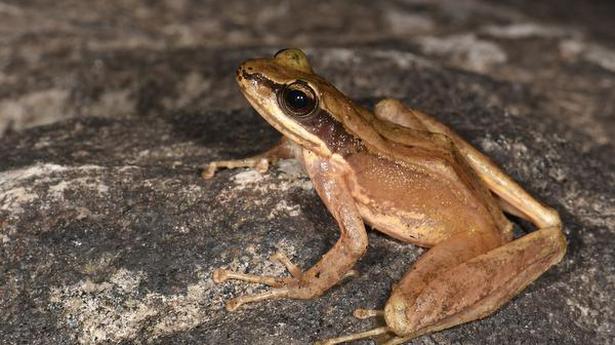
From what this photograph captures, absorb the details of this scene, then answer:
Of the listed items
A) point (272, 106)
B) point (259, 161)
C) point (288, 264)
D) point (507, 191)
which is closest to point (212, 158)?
point (259, 161)

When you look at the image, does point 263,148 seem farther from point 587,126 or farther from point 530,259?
point 587,126

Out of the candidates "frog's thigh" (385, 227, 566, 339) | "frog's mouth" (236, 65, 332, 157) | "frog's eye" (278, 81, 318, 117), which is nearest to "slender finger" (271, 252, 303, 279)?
"frog's thigh" (385, 227, 566, 339)

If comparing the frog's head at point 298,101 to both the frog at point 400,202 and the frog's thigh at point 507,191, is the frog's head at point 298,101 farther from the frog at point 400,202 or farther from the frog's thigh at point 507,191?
the frog's thigh at point 507,191

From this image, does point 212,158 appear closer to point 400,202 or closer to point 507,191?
point 400,202

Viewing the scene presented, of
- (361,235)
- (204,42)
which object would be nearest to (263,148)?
(361,235)

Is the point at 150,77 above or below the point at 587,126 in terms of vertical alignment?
above

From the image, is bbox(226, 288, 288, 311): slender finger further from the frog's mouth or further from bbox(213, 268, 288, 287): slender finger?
the frog's mouth
